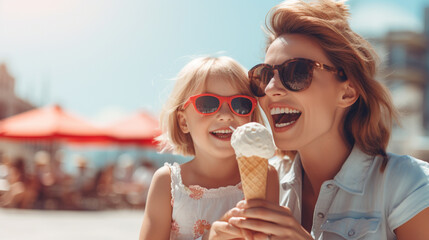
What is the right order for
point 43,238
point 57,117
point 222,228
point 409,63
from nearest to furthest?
point 222,228, point 43,238, point 57,117, point 409,63

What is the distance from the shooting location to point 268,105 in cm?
222

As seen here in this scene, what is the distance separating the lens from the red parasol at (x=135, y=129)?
41.4 ft

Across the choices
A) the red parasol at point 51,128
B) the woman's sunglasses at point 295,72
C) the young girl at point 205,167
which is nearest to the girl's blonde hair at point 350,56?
the woman's sunglasses at point 295,72

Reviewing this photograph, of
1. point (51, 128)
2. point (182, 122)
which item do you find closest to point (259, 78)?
point (182, 122)

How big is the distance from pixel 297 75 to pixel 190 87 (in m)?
0.70

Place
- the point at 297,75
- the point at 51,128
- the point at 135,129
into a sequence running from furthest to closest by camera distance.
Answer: the point at 135,129
the point at 51,128
the point at 297,75

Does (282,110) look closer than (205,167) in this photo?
Yes

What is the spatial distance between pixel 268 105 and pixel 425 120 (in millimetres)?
29136

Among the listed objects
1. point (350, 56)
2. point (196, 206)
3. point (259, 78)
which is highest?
point (350, 56)

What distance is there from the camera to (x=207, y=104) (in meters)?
2.31

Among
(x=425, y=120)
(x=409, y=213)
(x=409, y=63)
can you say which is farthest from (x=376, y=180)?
(x=409, y=63)

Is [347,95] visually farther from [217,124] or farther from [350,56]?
[217,124]

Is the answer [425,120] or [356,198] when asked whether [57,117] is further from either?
[425,120]

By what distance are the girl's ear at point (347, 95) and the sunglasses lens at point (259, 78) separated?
430mm
